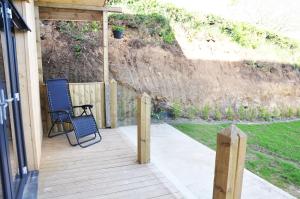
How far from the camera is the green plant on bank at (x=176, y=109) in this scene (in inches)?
255

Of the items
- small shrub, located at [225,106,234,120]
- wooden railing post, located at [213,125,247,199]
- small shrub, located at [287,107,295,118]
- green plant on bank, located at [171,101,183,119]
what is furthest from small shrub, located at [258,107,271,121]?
wooden railing post, located at [213,125,247,199]

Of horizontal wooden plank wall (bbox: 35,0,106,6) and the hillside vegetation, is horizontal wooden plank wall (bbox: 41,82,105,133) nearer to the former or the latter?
the hillside vegetation

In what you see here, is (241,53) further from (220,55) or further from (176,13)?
(176,13)

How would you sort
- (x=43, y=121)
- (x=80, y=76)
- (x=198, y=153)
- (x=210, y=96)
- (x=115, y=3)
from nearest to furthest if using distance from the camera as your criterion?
1. (x=198, y=153)
2. (x=43, y=121)
3. (x=80, y=76)
4. (x=210, y=96)
5. (x=115, y=3)

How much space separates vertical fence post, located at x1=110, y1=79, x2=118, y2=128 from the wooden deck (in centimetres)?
99

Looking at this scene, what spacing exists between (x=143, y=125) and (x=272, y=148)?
306 centimetres

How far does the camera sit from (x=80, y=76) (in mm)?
6066

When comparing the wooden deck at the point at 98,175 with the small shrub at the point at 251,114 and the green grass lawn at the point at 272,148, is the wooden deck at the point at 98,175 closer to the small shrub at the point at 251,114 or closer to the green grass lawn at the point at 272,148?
the green grass lawn at the point at 272,148

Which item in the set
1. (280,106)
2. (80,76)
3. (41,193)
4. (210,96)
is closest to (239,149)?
(41,193)

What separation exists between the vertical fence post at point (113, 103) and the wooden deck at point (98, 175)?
38.9 inches

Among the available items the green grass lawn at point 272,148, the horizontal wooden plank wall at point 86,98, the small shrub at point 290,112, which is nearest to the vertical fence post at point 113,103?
the horizontal wooden plank wall at point 86,98

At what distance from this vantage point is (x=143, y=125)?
10.9 feet

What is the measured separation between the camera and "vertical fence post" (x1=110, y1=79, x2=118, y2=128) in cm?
501

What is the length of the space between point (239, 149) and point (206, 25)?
7543 mm
